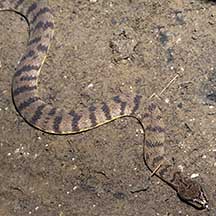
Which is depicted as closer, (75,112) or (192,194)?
(192,194)

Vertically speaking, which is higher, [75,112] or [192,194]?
[75,112]

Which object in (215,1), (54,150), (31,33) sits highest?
(215,1)

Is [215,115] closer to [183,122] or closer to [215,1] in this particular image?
[183,122]

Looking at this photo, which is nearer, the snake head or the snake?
the snake head

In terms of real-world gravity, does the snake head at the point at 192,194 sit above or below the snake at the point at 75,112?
below

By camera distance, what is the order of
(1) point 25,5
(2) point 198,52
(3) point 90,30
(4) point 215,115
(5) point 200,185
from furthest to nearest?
1. (1) point 25,5
2. (3) point 90,30
3. (2) point 198,52
4. (4) point 215,115
5. (5) point 200,185

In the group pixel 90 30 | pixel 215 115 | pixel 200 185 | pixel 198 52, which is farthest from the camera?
pixel 90 30

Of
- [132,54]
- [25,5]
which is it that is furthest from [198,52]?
[25,5]
